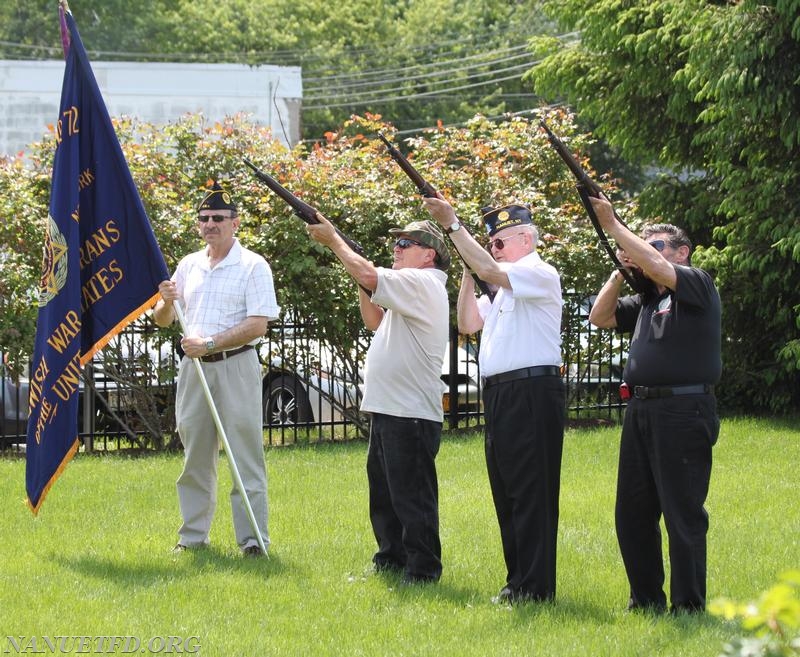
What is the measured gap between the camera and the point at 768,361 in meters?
14.8

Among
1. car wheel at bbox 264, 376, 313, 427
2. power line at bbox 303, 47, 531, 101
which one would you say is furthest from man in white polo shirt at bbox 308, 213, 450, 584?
power line at bbox 303, 47, 531, 101

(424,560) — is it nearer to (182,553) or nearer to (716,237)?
A: (182,553)

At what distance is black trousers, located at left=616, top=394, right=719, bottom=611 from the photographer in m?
5.79

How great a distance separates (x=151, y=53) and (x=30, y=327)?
42.0 meters

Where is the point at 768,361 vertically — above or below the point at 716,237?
below

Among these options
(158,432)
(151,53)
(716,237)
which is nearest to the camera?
(158,432)

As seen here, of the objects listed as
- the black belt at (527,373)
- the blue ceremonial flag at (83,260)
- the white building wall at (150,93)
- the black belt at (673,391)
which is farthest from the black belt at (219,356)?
the white building wall at (150,93)

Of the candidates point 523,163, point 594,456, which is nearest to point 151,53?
point 523,163

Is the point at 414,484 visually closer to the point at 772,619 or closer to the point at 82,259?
the point at 82,259

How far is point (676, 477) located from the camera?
5.79m

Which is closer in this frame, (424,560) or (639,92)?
(424,560)

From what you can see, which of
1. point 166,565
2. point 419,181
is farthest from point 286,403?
point 419,181

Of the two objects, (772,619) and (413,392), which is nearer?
(772,619)

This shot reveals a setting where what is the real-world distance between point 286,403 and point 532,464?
8186 millimetres
